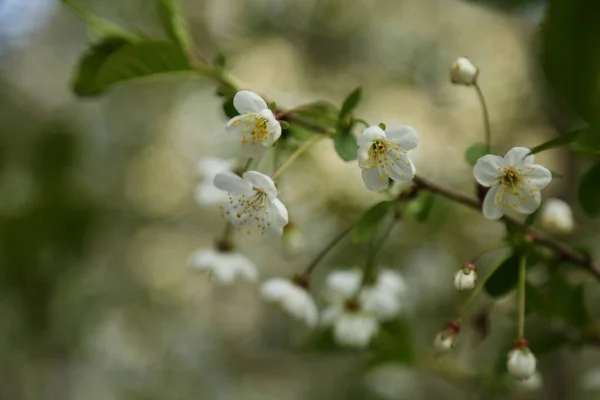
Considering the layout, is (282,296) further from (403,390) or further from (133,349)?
(133,349)

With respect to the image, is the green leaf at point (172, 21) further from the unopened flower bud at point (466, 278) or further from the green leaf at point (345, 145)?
the unopened flower bud at point (466, 278)

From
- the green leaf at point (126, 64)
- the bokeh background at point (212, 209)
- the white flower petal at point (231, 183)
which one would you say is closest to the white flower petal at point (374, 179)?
the white flower petal at point (231, 183)

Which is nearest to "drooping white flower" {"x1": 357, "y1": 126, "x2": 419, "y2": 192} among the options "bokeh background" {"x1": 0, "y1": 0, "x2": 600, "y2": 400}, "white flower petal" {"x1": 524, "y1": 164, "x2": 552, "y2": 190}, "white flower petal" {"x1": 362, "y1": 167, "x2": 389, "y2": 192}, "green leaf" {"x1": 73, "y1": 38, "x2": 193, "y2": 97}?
"white flower petal" {"x1": 362, "y1": 167, "x2": 389, "y2": 192}

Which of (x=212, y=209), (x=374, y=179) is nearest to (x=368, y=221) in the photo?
(x=374, y=179)

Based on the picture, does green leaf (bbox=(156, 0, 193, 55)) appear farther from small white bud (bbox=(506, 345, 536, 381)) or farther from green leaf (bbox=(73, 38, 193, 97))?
small white bud (bbox=(506, 345, 536, 381))

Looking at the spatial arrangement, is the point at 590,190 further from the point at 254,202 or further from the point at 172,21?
the point at 172,21

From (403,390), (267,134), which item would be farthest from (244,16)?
(267,134)

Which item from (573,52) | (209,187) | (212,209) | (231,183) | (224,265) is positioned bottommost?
(212,209)
